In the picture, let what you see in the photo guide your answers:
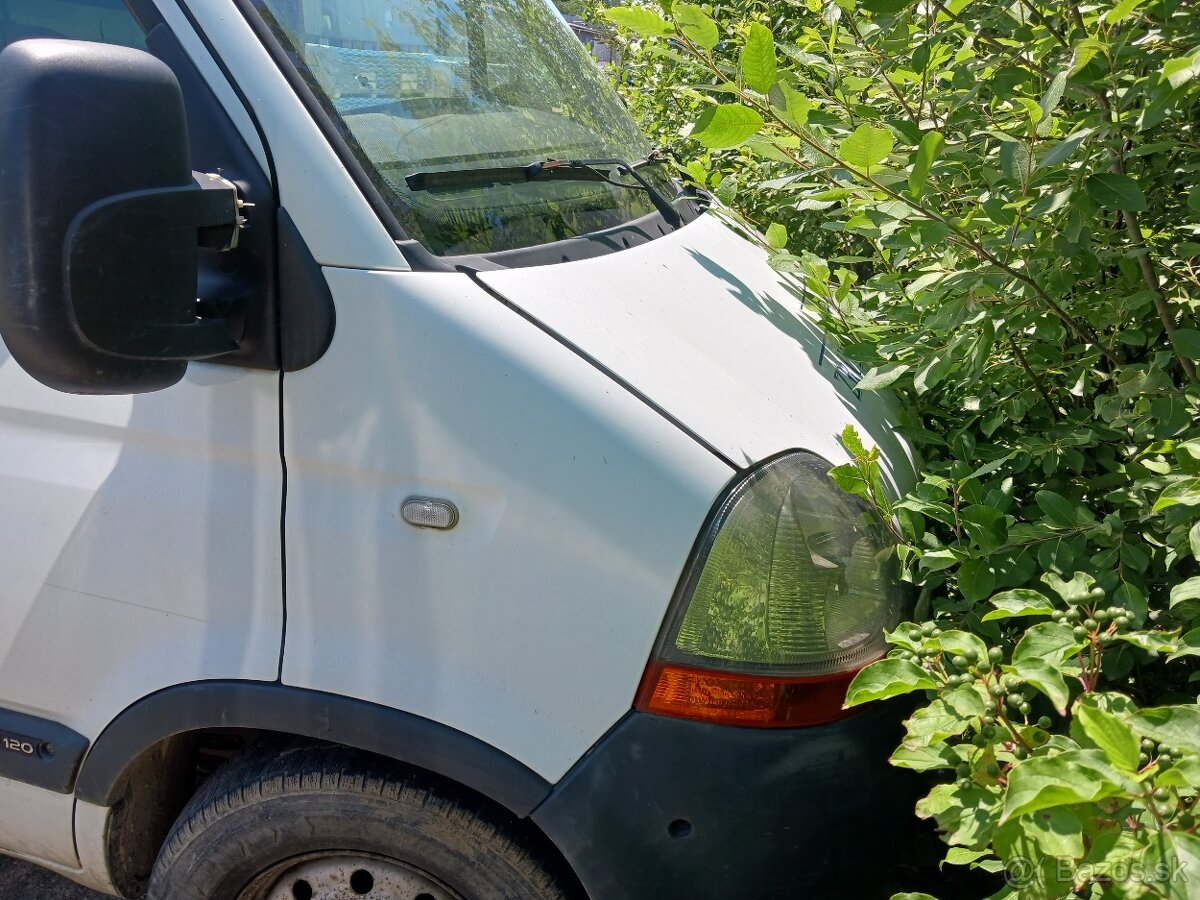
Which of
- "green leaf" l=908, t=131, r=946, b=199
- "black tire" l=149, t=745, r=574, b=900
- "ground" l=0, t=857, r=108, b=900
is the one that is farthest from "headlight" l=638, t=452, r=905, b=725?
"ground" l=0, t=857, r=108, b=900

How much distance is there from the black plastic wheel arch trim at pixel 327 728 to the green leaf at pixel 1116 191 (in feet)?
4.30

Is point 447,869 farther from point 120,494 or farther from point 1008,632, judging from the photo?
point 1008,632

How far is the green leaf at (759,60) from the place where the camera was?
6.01 ft

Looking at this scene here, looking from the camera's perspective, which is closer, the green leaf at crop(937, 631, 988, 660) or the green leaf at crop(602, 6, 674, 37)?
the green leaf at crop(937, 631, 988, 660)

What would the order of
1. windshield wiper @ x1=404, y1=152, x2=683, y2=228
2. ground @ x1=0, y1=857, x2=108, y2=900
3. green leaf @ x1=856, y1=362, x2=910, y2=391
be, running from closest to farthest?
windshield wiper @ x1=404, y1=152, x2=683, y2=228 < green leaf @ x1=856, y1=362, x2=910, y2=391 < ground @ x1=0, y1=857, x2=108, y2=900

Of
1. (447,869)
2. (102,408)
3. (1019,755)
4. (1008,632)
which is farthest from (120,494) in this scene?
(1008,632)

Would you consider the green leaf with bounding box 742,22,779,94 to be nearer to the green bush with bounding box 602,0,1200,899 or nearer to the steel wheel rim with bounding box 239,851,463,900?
the green bush with bounding box 602,0,1200,899

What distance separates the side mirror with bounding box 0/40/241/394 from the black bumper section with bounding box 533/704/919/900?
94 centimetres

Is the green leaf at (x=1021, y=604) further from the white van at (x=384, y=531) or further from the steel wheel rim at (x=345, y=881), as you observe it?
the steel wheel rim at (x=345, y=881)

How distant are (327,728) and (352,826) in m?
0.19

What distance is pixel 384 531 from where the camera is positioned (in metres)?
1.76

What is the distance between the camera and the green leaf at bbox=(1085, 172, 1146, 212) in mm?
1730

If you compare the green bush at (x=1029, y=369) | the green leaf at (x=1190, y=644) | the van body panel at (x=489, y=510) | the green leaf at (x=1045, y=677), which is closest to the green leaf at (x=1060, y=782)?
the green bush at (x=1029, y=369)

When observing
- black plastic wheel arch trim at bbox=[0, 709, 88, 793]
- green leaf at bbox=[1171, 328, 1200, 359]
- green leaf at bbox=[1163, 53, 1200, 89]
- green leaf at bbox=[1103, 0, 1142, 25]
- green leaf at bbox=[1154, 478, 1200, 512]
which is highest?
green leaf at bbox=[1103, 0, 1142, 25]
